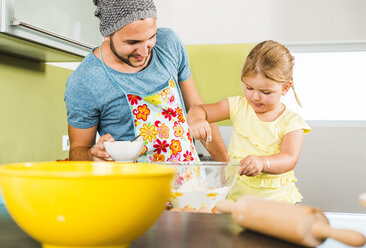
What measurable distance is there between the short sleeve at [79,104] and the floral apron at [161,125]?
12 centimetres

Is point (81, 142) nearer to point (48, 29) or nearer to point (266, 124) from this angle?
point (48, 29)

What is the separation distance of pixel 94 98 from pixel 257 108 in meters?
0.71

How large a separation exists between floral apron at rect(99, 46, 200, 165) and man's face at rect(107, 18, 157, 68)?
0.11 meters

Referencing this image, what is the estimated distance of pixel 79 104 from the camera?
1559 mm

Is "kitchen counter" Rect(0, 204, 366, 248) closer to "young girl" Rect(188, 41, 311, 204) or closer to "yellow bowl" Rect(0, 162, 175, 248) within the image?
"yellow bowl" Rect(0, 162, 175, 248)

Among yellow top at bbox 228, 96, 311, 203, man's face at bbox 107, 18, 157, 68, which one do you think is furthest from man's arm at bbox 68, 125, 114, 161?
yellow top at bbox 228, 96, 311, 203

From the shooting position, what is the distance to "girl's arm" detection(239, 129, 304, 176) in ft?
4.03

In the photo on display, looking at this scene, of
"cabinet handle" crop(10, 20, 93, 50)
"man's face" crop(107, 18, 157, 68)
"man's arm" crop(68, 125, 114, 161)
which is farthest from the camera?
"man's arm" crop(68, 125, 114, 161)

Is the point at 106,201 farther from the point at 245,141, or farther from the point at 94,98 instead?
the point at 245,141

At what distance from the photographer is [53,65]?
217 cm

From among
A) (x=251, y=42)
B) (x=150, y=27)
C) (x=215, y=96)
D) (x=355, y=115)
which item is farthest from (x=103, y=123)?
(x=355, y=115)

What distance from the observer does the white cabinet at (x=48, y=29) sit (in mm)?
1360

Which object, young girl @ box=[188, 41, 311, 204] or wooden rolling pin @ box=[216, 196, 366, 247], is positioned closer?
wooden rolling pin @ box=[216, 196, 366, 247]

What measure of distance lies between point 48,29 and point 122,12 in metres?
0.35
